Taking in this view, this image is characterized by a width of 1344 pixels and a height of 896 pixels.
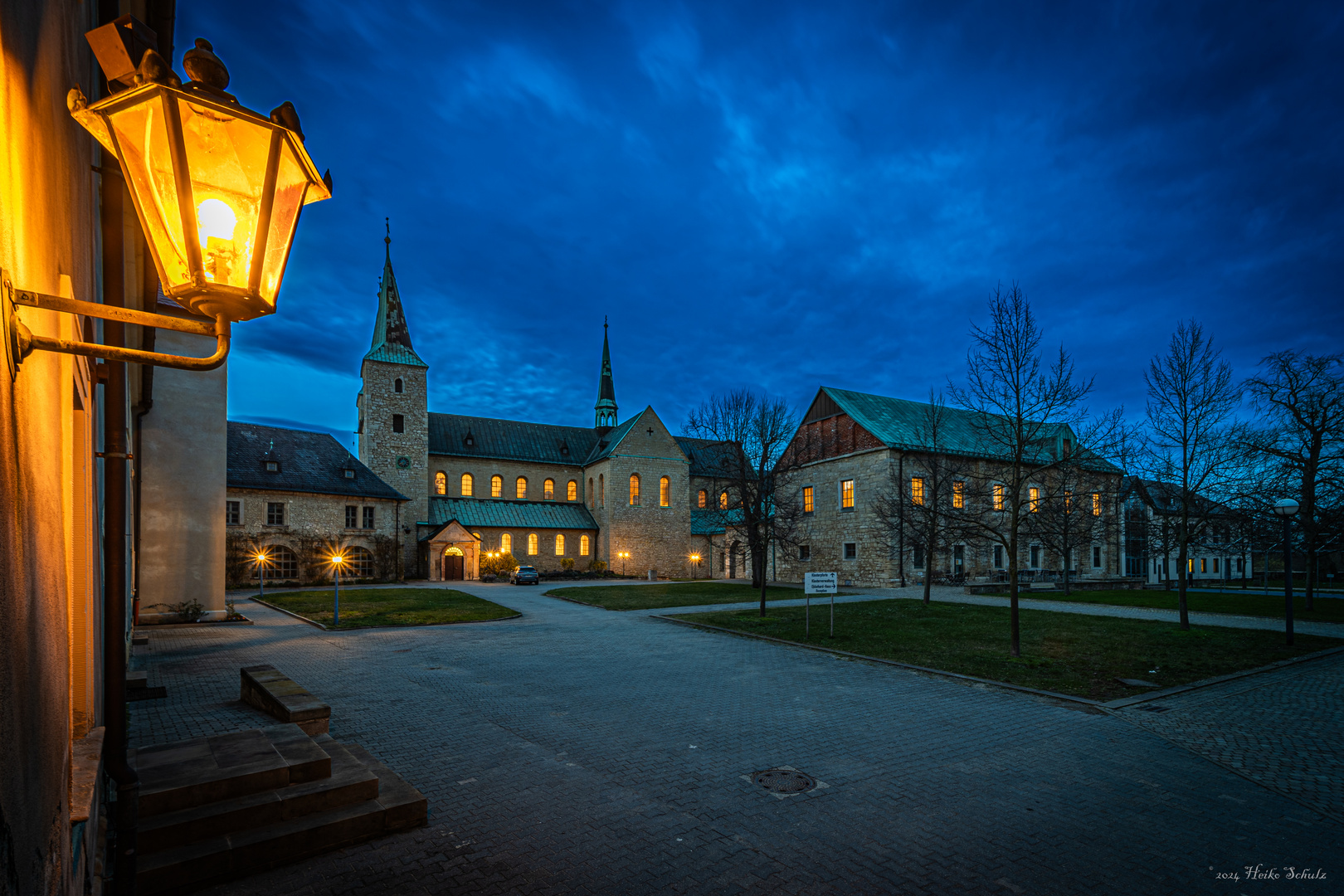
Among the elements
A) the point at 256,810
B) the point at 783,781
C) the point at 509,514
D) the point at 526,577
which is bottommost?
the point at 526,577

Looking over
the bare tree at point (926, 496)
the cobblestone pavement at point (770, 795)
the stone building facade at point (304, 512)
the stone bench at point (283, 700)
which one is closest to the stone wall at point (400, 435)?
the stone building facade at point (304, 512)

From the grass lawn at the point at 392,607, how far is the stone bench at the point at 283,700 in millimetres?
9542

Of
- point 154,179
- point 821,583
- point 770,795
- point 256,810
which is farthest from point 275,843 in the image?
point 821,583

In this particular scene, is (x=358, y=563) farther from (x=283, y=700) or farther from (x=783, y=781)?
(x=783, y=781)

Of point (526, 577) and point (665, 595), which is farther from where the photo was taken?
point (526, 577)

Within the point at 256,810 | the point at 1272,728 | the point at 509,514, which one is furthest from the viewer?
the point at 509,514

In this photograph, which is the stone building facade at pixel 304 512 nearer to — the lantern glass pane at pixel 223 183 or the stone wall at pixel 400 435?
the stone wall at pixel 400 435

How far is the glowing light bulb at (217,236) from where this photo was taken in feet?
7.81

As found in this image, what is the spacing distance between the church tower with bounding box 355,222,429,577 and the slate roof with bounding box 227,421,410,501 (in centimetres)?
272

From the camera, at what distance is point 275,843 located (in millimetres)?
5340

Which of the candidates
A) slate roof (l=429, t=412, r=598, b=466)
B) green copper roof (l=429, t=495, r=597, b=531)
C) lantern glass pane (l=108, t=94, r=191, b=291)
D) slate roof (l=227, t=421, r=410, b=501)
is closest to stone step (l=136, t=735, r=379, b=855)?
lantern glass pane (l=108, t=94, r=191, b=291)

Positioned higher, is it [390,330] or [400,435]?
[390,330]

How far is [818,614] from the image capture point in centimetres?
2300

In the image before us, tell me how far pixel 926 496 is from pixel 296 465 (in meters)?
36.7
